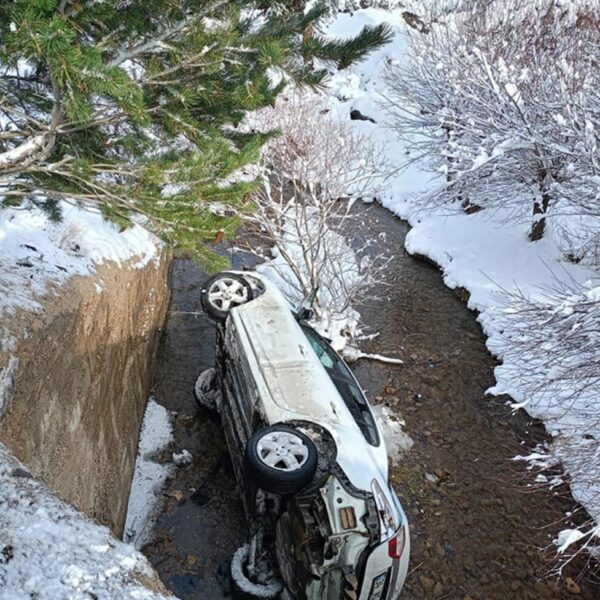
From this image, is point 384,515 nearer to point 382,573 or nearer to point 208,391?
point 382,573

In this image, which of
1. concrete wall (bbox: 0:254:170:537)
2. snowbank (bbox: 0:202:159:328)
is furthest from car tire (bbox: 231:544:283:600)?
snowbank (bbox: 0:202:159:328)

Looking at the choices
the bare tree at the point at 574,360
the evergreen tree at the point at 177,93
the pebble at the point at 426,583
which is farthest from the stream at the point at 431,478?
the evergreen tree at the point at 177,93

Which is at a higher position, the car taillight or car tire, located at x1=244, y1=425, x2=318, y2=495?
car tire, located at x1=244, y1=425, x2=318, y2=495

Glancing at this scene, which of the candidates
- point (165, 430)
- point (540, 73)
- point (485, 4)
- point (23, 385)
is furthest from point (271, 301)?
point (485, 4)

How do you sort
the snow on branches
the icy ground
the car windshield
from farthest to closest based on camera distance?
the snow on branches → the icy ground → the car windshield

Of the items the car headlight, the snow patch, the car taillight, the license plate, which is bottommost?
the license plate

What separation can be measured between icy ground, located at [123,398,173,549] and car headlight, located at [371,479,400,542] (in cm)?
330

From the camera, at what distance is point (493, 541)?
7.05 metres

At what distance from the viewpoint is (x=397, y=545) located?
4.77 metres

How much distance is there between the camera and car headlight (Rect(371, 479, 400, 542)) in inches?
184

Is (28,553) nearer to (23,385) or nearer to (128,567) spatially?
(128,567)

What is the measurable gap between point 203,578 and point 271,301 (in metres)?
3.50

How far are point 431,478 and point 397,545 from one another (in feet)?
10.9

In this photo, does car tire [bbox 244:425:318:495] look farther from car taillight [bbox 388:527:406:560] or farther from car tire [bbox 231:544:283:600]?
Result: car tire [bbox 231:544:283:600]
